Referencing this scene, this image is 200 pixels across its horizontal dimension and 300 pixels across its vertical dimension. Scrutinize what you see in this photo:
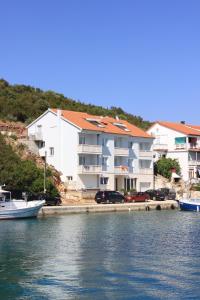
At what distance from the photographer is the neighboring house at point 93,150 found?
7862 centimetres

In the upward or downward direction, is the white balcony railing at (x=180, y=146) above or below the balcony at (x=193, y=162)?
above

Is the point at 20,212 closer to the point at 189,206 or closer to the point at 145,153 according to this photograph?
the point at 189,206

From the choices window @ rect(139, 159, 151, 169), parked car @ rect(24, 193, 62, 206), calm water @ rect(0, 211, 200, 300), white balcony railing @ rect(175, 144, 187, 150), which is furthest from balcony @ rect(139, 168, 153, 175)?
calm water @ rect(0, 211, 200, 300)

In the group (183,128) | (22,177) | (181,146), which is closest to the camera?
(22,177)

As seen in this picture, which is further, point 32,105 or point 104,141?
point 32,105

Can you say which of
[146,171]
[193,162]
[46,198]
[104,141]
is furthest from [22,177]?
[193,162]

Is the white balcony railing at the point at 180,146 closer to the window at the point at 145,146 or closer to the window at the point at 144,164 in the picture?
the window at the point at 145,146

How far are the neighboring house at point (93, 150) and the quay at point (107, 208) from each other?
383 inches

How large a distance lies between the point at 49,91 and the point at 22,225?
81126 millimetres

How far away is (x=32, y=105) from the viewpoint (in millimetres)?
106375

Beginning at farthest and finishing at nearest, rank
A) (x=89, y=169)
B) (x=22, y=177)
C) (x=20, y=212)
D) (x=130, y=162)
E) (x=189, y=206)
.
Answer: (x=130, y=162) → (x=89, y=169) → (x=189, y=206) → (x=22, y=177) → (x=20, y=212)

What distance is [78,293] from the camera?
81.3 ft

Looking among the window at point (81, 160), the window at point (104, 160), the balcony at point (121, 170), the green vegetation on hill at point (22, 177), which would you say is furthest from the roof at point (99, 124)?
the green vegetation on hill at point (22, 177)

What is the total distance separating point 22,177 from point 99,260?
36417mm
